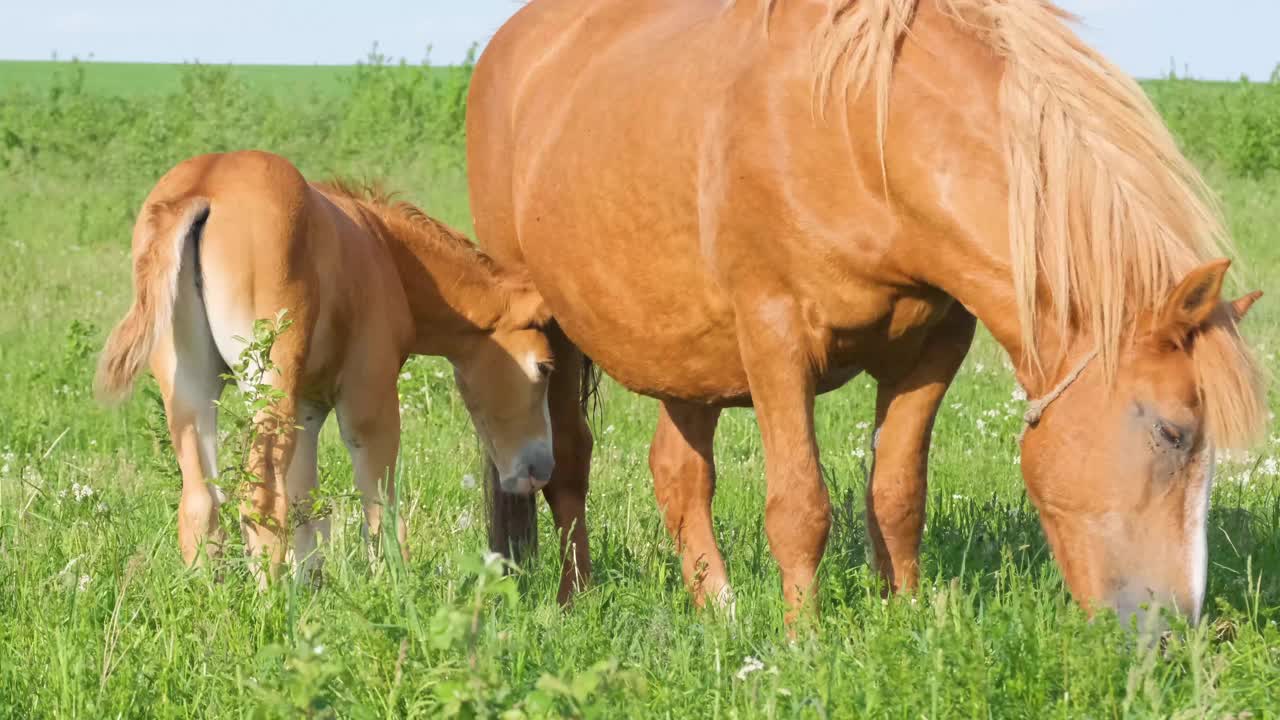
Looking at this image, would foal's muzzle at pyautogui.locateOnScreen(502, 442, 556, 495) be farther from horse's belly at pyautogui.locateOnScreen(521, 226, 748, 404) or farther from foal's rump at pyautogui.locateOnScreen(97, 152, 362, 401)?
foal's rump at pyautogui.locateOnScreen(97, 152, 362, 401)

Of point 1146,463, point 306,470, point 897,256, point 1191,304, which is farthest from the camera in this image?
point 306,470

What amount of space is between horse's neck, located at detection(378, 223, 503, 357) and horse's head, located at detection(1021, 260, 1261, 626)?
274cm

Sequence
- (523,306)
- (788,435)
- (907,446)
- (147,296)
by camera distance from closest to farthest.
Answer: (788,435) → (147,296) → (907,446) → (523,306)

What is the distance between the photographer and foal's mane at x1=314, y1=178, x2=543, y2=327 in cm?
522

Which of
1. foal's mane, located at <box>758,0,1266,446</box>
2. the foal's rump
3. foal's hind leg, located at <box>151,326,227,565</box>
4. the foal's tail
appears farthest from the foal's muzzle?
foal's mane, located at <box>758,0,1266,446</box>

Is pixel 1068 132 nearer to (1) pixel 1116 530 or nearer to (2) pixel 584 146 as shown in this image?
(1) pixel 1116 530

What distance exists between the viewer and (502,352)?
531 cm

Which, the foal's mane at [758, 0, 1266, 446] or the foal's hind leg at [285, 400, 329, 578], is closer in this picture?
the foal's mane at [758, 0, 1266, 446]

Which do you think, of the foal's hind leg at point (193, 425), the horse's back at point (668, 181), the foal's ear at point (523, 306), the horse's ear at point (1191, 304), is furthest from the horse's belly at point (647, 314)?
the horse's ear at point (1191, 304)

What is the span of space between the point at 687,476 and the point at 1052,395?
1923 mm

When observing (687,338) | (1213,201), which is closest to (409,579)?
(687,338)

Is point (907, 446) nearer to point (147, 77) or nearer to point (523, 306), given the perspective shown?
point (523, 306)

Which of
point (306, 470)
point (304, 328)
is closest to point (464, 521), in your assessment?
point (306, 470)

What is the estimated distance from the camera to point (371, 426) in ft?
15.2
